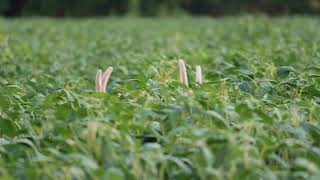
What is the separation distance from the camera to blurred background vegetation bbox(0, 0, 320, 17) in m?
23.0

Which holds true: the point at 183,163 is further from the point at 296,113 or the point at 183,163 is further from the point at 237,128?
the point at 296,113

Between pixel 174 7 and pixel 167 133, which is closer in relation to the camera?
pixel 167 133

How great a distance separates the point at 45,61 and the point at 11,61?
0.92m

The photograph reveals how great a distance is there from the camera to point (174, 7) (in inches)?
896

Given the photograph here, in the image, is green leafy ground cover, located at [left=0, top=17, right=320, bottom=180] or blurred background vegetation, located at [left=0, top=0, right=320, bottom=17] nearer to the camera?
green leafy ground cover, located at [left=0, top=17, right=320, bottom=180]

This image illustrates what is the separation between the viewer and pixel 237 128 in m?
2.86

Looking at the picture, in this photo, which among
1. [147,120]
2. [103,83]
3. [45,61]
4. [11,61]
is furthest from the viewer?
[45,61]

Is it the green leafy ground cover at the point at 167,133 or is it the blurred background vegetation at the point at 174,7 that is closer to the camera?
the green leafy ground cover at the point at 167,133

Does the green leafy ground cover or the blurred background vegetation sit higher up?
the green leafy ground cover

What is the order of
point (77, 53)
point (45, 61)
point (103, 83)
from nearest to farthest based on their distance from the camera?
point (103, 83), point (45, 61), point (77, 53)

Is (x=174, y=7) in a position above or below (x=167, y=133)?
below

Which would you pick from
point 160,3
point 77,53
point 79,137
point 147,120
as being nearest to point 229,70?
point 147,120

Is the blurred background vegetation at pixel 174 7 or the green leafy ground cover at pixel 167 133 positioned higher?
the green leafy ground cover at pixel 167 133

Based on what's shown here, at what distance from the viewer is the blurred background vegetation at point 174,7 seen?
75.6ft
